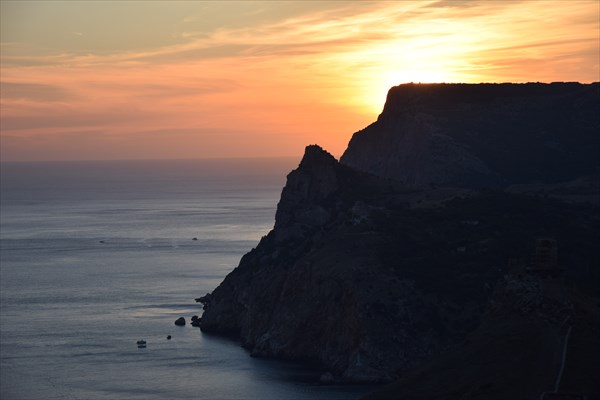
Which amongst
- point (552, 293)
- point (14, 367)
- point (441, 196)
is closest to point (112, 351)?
point (14, 367)

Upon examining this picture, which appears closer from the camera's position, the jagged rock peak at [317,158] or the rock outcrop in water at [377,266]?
the rock outcrop in water at [377,266]

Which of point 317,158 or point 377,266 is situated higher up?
point 317,158

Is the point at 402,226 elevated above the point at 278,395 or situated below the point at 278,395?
above

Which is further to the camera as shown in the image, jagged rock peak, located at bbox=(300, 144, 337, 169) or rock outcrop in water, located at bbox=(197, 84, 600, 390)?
jagged rock peak, located at bbox=(300, 144, 337, 169)

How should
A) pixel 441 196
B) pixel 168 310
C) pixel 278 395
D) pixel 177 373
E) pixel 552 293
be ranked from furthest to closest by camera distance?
1. pixel 441 196
2. pixel 168 310
3. pixel 177 373
4. pixel 278 395
5. pixel 552 293

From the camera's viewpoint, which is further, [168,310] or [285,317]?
[168,310]

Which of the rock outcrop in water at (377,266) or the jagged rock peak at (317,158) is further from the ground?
the jagged rock peak at (317,158)

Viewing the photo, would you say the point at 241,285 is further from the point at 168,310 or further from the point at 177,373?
the point at 177,373

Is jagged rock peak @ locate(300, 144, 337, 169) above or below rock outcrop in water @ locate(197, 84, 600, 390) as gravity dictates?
above

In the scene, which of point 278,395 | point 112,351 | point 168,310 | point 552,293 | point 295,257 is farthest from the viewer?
point 168,310

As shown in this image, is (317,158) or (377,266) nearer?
(377,266)
